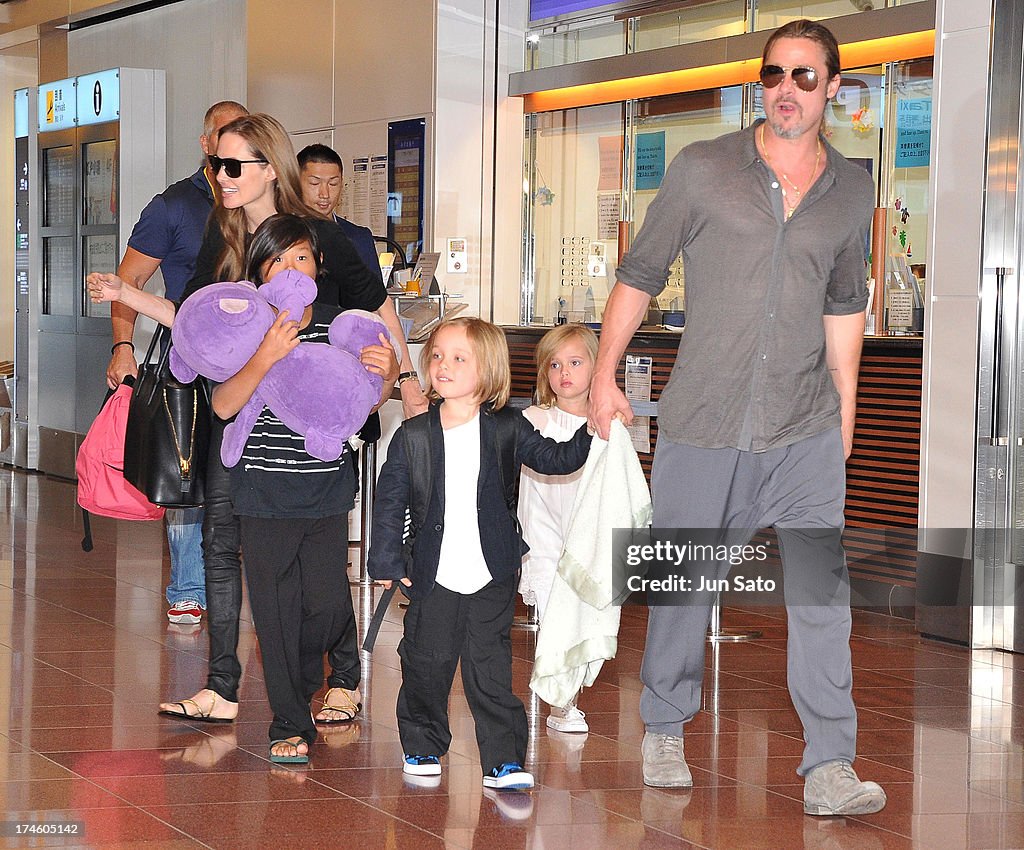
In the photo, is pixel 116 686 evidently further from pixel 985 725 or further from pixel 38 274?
pixel 38 274

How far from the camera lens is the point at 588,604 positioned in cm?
371

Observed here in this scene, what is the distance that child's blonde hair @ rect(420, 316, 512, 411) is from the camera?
139 inches

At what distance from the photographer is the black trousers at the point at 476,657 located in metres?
3.51

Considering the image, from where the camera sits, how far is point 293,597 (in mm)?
3729

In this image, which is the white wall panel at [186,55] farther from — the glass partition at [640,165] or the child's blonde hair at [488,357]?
the child's blonde hair at [488,357]

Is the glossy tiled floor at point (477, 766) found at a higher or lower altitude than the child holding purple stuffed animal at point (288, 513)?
lower

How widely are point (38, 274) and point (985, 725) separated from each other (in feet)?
29.8

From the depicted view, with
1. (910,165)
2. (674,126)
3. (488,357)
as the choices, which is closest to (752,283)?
(488,357)

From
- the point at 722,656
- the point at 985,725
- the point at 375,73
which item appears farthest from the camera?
the point at 375,73

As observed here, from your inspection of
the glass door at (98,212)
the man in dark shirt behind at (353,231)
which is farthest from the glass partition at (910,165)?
the glass door at (98,212)

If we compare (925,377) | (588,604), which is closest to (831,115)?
(925,377)

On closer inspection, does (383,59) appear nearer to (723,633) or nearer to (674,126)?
(674,126)

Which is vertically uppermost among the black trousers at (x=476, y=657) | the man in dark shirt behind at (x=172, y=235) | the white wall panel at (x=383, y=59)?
the white wall panel at (x=383, y=59)

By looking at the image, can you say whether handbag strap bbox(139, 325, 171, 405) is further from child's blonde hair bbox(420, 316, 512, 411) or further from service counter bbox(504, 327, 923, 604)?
service counter bbox(504, 327, 923, 604)
